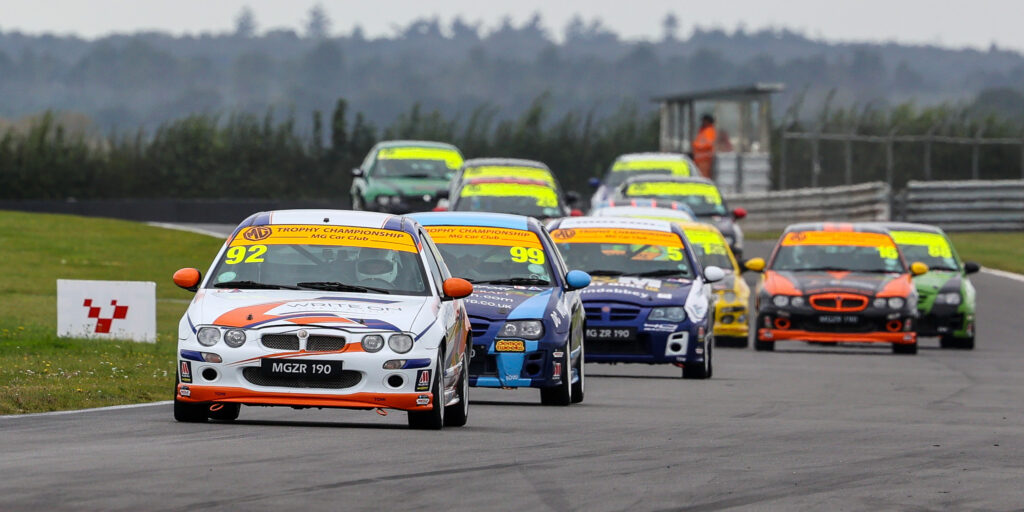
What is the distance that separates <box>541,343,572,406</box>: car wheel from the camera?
16031 millimetres

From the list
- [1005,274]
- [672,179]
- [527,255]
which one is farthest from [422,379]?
[1005,274]

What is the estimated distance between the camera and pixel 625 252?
21281 mm

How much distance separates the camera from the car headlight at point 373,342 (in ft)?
42.4

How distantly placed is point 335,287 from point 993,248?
34312 millimetres

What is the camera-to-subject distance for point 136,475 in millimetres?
10375

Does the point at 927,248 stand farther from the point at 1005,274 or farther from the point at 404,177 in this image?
the point at 404,177

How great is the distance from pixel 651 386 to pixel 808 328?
626cm

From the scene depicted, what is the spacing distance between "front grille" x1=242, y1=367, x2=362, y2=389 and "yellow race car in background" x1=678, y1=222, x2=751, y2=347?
11811mm

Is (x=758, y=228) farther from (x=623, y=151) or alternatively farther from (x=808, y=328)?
(x=808, y=328)

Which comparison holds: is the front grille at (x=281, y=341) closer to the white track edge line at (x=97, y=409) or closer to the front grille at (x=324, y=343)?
the front grille at (x=324, y=343)

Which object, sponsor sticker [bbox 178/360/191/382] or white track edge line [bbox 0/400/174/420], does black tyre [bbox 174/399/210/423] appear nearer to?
sponsor sticker [bbox 178/360/191/382]

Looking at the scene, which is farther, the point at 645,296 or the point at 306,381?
the point at 645,296

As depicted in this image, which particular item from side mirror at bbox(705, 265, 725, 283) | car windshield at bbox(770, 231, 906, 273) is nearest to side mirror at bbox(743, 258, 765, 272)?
car windshield at bbox(770, 231, 906, 273)

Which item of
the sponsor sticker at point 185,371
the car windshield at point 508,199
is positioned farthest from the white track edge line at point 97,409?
the car windshield at point 508,199
